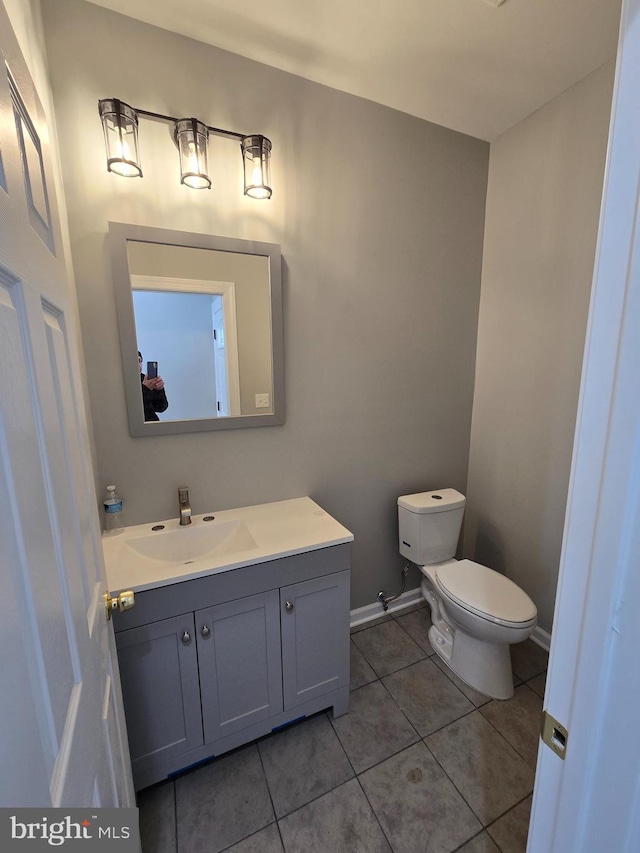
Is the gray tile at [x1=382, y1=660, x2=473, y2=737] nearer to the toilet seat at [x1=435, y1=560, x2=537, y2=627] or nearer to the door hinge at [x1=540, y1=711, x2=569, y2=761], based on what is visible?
the toilet seat at [x1=435, y1=560, x2=537, y2=627]

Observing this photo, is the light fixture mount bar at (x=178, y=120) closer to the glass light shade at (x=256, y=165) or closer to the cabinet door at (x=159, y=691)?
the glass light shade at (x=256, y=165)

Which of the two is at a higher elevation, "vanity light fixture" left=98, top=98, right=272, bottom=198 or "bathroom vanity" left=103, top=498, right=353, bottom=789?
"vanity light fixture" left=98, top=98, right=272, bottom=198

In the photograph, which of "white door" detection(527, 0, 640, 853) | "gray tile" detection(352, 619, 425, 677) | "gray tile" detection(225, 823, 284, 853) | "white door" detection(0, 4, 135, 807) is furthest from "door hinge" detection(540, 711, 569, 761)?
"gray tile" detection(352, 619, 425, 677)

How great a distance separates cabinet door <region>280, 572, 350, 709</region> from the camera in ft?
4.54

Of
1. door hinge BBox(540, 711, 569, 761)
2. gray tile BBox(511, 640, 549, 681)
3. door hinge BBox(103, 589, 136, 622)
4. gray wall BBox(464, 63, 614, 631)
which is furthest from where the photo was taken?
gray tile BBox(511, 640, 549, 681)

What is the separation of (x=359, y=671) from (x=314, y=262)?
6.42ft

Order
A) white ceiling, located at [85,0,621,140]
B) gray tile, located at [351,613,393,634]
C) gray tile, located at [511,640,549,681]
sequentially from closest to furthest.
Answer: white ceiling, located at [85,0,621,140] < gray tile, located at [511,640,549,681] < gray tile, located at [351,613,393,634]

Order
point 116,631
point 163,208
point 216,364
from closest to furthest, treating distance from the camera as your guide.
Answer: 1. point 116,631
2. point 163,208
3. point 216,364

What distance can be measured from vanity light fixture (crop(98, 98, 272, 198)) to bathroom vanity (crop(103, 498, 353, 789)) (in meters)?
1.32

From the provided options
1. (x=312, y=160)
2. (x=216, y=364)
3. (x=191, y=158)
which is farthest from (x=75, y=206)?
(x=312, y=160)

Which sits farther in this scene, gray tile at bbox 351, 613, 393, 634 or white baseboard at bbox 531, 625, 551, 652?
gray tile at bbox 351, 613, 393, 634

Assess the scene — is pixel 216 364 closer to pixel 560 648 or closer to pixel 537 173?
pixel 560 648

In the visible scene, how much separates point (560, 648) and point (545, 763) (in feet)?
0.70

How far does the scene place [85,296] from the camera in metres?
1.31
